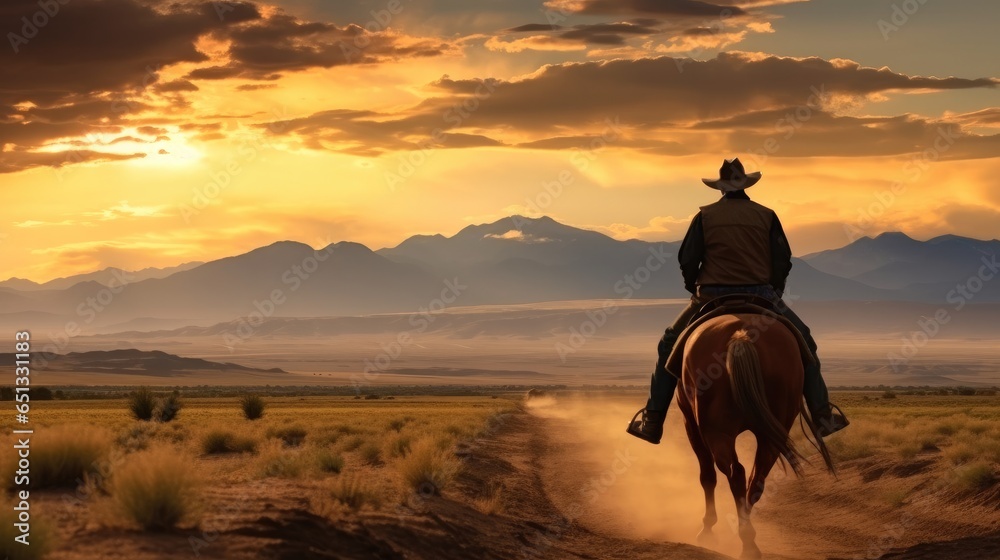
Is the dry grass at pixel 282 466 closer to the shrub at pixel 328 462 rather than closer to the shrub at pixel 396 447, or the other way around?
the shrub at pixel 328 462

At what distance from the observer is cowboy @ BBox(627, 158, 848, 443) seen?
1288 centimetres

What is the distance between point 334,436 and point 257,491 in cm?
1915

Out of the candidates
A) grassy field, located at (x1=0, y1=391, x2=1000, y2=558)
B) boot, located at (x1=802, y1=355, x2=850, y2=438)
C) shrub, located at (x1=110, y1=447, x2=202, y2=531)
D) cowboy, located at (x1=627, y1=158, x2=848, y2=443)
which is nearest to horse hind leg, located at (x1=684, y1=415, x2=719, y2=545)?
cowboy, located at (x1=627, y1=158, x2=848, y2=443)

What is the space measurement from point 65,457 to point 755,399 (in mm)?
7423

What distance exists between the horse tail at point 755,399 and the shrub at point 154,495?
5.70 m

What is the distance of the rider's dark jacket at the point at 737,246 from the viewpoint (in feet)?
42.4

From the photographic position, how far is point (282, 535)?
8953 mm

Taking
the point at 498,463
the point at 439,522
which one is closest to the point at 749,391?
the point at 439,522

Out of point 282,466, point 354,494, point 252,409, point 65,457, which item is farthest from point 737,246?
point 252,409

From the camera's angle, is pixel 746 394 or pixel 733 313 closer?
pixel 746 394

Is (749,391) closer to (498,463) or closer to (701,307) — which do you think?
(701,307)

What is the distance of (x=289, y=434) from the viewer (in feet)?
101

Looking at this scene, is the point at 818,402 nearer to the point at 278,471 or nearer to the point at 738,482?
the point at 738,482

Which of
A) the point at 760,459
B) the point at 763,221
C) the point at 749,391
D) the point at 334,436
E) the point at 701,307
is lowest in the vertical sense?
the point at 334,436
